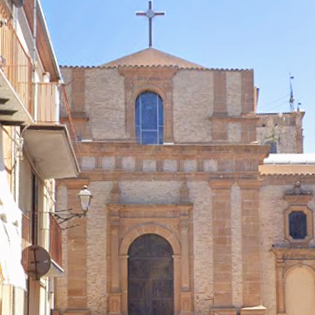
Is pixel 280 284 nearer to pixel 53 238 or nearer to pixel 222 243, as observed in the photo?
pixel 222 243

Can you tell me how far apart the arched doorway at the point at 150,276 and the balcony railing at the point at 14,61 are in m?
18.2

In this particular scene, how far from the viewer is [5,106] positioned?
33.6ft

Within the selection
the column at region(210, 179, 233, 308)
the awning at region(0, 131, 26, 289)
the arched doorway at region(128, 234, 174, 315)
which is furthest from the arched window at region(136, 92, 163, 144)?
the awning at region(0, 131, 26, 289)

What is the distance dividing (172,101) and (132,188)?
140 inches

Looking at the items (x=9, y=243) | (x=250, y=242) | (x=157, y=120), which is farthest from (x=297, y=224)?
(x=9, y=243)

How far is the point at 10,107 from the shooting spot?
404 inches

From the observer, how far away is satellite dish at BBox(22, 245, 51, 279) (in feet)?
40.3

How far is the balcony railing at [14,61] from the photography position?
418 inches

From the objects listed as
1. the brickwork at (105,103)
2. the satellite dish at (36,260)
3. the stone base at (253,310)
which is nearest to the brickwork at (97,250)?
the brickwork at (105,103)

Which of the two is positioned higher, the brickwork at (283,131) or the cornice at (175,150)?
the brickwork at (283,131)

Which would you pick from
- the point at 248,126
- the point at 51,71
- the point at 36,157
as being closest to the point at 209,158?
the point at 248,126

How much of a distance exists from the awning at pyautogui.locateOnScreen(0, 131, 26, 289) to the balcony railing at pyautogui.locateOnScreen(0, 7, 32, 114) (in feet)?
4.43

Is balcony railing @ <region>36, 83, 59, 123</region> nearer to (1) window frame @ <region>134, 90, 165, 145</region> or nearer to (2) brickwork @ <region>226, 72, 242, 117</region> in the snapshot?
(1) window frame @ <region>134, 90, 165, 145</region>

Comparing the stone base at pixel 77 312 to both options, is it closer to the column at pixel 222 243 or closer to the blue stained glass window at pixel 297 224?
the column at pixel 222 243
